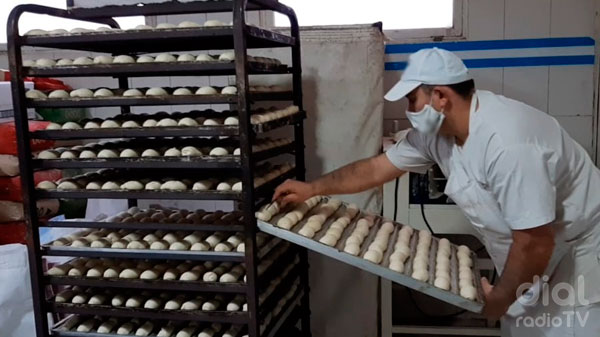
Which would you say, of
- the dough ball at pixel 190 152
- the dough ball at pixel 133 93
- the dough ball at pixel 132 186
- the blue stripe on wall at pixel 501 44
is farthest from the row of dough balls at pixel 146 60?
the blue stripe on wall at pixel 501 44

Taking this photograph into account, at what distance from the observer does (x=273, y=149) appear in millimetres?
1795

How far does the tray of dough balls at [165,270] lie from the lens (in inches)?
66.3

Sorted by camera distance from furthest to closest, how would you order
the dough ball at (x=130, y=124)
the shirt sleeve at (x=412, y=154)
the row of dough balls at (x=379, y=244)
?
the shirt sleeve at (x=412, y=154) → the dough ball at (x=130, y=124) → the row of dough balls at (x=379, y=244)

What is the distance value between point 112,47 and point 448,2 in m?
1.55

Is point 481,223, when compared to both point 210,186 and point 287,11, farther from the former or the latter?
point 287,11

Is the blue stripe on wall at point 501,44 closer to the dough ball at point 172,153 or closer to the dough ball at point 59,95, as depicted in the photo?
the dough ball at point 172,153

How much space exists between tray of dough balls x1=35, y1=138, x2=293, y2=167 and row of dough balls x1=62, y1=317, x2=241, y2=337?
56cm

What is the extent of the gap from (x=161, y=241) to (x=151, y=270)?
95 millimetres

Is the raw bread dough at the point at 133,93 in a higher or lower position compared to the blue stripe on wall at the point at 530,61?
lower

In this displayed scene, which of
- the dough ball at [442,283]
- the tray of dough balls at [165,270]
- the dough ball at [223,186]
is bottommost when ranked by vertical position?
the tray of dough balls at [165,270]

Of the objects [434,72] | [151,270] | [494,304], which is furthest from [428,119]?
[151,270]

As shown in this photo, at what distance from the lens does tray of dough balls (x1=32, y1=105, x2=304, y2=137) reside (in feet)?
5.11

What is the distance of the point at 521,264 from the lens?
1475 mm

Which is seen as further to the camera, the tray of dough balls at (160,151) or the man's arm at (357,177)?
the man's arm at (357,177)
